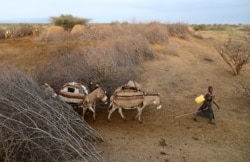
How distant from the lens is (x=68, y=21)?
21.2 m

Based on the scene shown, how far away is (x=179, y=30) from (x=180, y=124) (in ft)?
40.4

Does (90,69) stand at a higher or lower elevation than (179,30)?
higher

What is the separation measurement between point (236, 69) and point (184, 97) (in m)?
3.10

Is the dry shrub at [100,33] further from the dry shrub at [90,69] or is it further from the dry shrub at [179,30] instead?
the dry shrub at [179,30]

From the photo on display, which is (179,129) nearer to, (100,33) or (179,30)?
(100,33)

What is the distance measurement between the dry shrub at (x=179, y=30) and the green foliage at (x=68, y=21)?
15.3ft

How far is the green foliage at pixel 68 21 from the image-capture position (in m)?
21.1

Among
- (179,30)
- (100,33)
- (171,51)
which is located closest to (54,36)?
(100,33)

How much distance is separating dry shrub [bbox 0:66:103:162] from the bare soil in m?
1.06

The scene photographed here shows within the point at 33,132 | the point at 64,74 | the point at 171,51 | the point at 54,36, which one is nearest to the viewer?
the point at 33,132

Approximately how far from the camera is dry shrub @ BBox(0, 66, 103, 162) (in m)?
5.57

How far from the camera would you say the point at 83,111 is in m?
8.10

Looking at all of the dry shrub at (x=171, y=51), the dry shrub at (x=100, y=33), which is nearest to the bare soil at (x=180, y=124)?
the dry shrub at (x=171, y=51)

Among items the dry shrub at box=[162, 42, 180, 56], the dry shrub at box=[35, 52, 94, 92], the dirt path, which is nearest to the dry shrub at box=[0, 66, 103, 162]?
the dirt path
